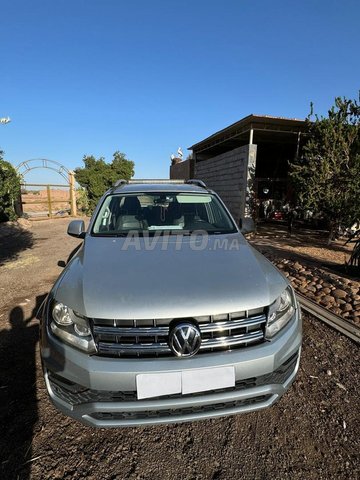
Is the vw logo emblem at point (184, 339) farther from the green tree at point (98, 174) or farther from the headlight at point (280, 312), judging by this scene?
the green tree at point (98, 174)

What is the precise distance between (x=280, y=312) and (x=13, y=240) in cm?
978

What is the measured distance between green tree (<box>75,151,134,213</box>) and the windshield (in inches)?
650

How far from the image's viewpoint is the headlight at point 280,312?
1836 mm

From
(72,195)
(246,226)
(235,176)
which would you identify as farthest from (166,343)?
(72,195)

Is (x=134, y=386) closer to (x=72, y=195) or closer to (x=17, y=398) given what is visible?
(x=17, y=398)

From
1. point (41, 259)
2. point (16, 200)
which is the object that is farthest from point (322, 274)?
point (16, 200)

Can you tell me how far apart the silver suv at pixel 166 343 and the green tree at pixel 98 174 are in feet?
59.2

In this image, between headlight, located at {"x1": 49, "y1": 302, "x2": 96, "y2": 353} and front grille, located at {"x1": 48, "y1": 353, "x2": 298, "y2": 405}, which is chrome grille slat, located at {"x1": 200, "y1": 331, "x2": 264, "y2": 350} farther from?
headlight, located at {"x1": 49, "y1": 302, "x2": 96, "y2": 353}

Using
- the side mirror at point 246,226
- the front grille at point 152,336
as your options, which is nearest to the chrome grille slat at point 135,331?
Result: the front grille at point 152,336

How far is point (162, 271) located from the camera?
79.8 inches

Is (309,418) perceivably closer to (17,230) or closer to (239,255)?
(239,255)

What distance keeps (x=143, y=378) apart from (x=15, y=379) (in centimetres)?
153

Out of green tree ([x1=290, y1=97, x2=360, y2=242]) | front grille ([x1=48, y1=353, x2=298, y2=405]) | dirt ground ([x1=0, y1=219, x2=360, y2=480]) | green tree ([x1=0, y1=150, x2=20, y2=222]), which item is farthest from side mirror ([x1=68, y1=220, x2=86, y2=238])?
green tree ([x1=0, y1=150, x2=20, y2=222])

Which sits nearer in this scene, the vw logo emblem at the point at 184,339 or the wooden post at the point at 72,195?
the vw logo emblem at the point at 184,339
